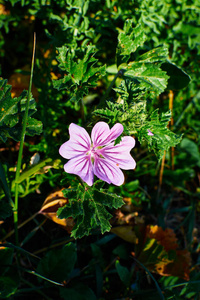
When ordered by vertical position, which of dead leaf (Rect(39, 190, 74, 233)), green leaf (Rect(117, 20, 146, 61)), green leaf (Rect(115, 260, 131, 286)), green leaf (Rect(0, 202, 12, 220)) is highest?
green leaf (Rect(117, 20, 146, 61))

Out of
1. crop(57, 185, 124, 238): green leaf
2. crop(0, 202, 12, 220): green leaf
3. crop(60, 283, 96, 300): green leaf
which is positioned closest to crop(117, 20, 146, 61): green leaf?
crop(57, 185, 124, 238): green leaf

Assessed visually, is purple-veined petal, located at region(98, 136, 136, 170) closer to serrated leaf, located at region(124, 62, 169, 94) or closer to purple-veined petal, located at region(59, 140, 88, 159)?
purple-veined petal, located at region(59, 140, 88, 159)

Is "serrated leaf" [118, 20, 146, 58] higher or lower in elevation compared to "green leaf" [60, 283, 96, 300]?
higher

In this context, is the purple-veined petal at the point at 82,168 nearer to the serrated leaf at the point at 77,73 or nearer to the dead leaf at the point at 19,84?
the serrated leaf at the point at 77,73

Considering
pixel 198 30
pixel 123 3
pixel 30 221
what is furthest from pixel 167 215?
pixel 123 3

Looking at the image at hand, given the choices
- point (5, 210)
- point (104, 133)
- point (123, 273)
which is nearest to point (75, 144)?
point (104, 133)

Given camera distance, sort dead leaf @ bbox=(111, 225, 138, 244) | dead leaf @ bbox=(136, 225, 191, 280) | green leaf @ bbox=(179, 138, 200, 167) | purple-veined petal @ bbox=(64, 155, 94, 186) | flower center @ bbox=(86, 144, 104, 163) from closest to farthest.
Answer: purple-veined petal @ bbox=(64, 155, 94, 186) < flower center @ bbox=(86, 144, 104, 163) < dead leaf @ bbox=(136, 225, 191, 280) < dead leaf @ bbox=(111, 225, 138, 244) < green leaf @ bbox=(179, 138, 200, 167)

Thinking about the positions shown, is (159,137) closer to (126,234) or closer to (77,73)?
(77,73)

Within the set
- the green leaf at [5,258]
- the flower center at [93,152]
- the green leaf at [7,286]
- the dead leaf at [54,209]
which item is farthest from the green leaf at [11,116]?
the green leaf at [7,286]
